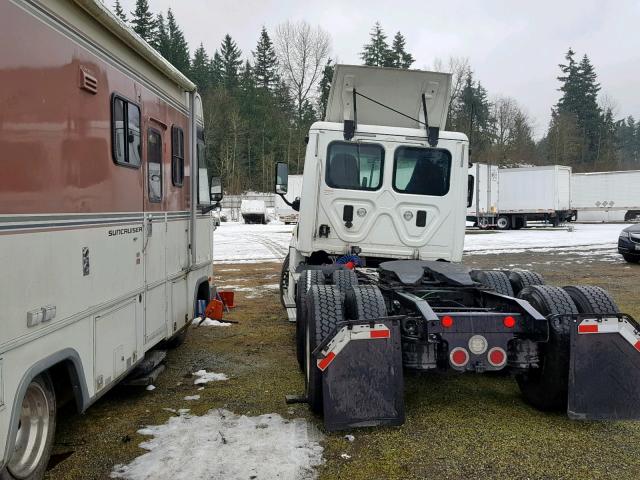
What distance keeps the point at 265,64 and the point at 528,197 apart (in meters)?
42.6

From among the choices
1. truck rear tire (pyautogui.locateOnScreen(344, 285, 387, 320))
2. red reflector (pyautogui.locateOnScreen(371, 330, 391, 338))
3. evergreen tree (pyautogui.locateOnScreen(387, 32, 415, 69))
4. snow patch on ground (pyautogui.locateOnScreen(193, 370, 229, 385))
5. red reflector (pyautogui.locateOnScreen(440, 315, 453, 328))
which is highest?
evergreen tree (pyautogui.locateOnScreen(387, 32, 415, 69))

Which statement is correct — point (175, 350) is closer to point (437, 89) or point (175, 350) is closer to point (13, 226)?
point (13, 226)

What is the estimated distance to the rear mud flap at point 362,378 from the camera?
3893 millimetres

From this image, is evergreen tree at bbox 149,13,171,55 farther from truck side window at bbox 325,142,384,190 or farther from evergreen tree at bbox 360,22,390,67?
truck side window at bbox 325,142,384,190

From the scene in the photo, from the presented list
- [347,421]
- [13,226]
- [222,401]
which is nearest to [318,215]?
[222,401]

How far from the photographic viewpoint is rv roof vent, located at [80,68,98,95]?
11.7ft

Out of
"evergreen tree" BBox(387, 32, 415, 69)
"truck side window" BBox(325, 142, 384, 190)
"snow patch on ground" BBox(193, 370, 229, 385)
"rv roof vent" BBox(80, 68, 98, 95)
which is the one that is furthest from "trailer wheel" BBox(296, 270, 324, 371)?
"evergreen tree" BBox(387, 32, 415, 69)

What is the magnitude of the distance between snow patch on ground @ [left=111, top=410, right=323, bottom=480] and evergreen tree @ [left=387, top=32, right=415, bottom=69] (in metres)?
55.1

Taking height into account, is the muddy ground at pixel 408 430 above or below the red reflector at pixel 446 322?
below

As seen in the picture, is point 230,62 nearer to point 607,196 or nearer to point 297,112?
point 297,112

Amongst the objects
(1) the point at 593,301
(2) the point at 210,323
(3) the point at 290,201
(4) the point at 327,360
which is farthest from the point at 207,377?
(3) the point at 290,201

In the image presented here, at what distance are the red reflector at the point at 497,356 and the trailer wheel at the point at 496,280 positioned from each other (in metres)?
1.51

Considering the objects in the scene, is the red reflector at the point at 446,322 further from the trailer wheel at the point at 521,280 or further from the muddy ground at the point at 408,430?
the trailer wheel at the point at 521,280

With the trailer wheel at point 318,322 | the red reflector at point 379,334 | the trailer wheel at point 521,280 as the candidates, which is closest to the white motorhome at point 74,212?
the trailer wheel at point 318,322
